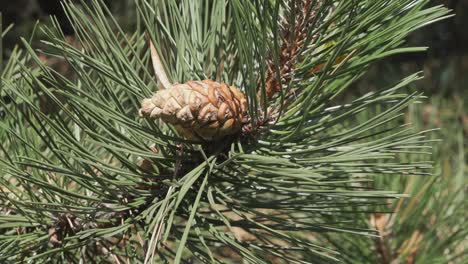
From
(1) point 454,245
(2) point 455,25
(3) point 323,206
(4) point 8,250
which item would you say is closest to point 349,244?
(1) point 454,245

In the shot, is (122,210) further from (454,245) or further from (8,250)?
(454,245)

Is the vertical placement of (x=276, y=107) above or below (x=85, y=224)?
above

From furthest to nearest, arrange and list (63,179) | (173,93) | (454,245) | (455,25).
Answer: (455,25) → (454,245) → (63,179) → (173,93)

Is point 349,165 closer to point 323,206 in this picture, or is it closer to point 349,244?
point 323,206

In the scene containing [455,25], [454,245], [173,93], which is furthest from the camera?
[455,25]

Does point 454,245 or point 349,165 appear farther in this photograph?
point 454,245

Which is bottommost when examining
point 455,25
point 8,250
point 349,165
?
point 8,250
